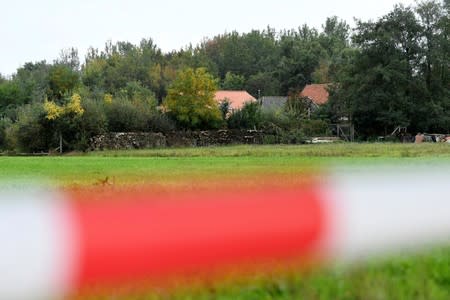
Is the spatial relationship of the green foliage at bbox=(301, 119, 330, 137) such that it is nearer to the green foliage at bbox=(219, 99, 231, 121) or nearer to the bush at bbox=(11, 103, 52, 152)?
the green foliage at bbox=(219, 99, 231, 121)

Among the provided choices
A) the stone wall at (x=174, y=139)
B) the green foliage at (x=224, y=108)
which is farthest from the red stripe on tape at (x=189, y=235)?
the green foliage at (x=224, y=108)

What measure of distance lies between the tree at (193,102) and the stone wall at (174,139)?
3.37ft

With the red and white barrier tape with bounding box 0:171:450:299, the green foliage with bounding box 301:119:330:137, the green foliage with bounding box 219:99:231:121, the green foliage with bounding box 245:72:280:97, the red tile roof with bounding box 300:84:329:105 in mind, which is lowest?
the red and white barrier tape with bounding box 0:171:450:299

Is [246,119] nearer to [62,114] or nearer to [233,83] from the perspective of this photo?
[62,114]

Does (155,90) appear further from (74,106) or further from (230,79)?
(74,106)

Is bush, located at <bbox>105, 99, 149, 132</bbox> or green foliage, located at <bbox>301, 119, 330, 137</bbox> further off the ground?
bush, located at <bbox>105, 99, 149, 132</bbox>

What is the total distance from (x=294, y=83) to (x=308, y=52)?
480 cm

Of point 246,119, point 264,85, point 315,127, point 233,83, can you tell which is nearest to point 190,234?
point 246,119

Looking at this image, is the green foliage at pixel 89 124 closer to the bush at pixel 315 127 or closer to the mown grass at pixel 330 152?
Answer: the mown grass at pixel 330 152

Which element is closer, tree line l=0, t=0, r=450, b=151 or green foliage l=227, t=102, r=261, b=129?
tree line l=0, t=0, r=450, b=151

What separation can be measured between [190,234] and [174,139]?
112 ft

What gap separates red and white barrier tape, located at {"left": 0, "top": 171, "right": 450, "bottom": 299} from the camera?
317cm

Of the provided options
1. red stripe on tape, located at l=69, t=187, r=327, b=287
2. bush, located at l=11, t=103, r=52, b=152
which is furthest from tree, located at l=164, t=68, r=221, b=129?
red stripe on tape, located at l=69, t=187, r=327, b=287

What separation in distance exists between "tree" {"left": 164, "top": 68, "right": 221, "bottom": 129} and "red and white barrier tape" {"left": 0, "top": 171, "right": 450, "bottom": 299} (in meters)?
34.5
